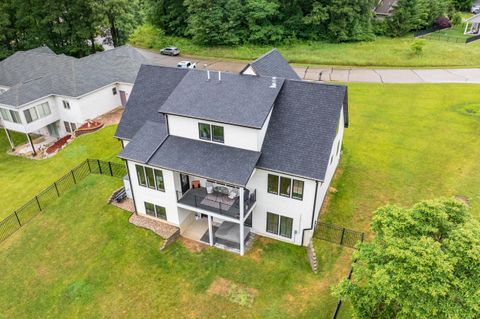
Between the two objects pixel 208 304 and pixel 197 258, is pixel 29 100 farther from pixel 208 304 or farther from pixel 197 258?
pixel 208 304

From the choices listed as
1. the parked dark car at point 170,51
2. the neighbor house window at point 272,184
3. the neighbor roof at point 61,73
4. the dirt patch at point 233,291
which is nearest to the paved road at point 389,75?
the parked dark car at point 170,51

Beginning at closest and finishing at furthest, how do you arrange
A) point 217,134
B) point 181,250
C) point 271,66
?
point 217,134
point 181,250
point 271,66

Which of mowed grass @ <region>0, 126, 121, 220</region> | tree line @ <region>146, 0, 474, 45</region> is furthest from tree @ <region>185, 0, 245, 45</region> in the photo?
mowed grass @ <region>0, 126, 121, 220</region>

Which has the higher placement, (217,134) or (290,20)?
(290,20)

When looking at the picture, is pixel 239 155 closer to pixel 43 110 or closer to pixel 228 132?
pixel 228 132

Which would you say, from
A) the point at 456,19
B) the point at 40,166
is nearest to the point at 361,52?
the point at 456,19

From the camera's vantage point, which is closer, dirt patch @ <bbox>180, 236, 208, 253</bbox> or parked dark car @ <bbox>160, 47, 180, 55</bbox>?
dirt patch @ <bbox>180, 236, 208, 253</bbox>

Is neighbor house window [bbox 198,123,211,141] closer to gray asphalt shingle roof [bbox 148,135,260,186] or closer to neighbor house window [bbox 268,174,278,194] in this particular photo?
gray asphalt shingle roof [bbox 148,135,260,186]
